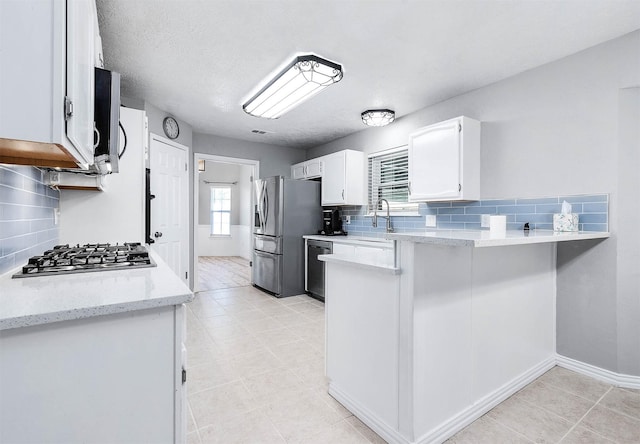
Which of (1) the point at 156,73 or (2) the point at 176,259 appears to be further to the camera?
(2) the point at 176,259

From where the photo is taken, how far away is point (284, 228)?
4.44 m

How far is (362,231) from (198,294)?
260cm

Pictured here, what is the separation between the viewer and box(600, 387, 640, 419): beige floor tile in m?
1.86

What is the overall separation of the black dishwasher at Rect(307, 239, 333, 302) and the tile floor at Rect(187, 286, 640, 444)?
133 cm

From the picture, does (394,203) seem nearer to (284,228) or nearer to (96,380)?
(284,228)

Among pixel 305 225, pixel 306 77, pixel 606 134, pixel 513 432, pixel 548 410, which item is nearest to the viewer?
pixel 513 432

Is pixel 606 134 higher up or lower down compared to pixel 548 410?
higher up

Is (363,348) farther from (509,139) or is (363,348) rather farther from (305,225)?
(305,225)

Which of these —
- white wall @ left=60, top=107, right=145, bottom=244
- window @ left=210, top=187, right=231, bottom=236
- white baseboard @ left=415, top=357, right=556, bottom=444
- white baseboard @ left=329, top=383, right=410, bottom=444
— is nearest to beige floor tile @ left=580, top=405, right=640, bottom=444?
white baseboard @ left=415, top=357, right=556, bottom=444

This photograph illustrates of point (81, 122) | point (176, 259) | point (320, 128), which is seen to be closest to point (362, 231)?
point (320, 128)

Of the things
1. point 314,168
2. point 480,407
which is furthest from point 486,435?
point 314,168

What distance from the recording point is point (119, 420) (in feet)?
2.93

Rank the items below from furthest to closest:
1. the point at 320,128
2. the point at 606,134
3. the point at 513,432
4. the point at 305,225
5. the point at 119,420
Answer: the point at 305,225
the point at 320,128
the point at 606,134
the point at 513,432
the point at 119,420

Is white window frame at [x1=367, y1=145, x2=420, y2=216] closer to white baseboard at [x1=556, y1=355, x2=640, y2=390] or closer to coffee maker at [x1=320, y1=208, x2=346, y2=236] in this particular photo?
coffee maker at [x1=320, y1=208, x2=346, y2=236]
